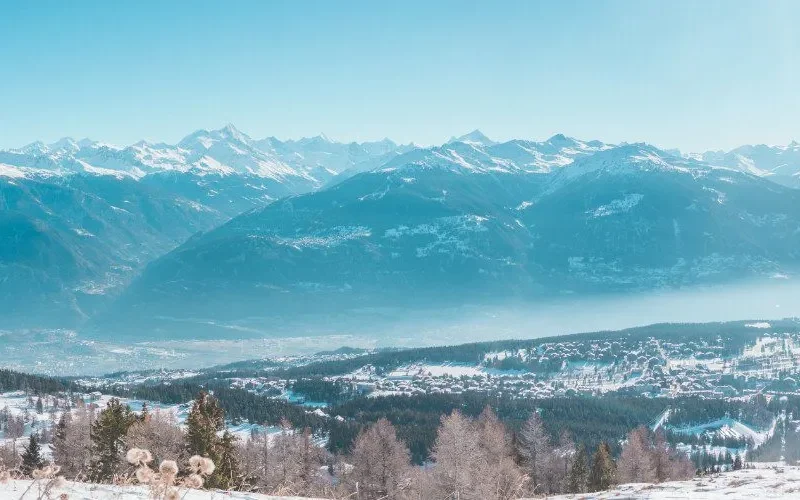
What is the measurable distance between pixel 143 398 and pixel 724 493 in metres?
180

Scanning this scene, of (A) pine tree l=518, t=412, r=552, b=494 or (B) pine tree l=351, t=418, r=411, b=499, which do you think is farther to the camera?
Answer: (A) pine tree l=518, t=412, r=552, b=494

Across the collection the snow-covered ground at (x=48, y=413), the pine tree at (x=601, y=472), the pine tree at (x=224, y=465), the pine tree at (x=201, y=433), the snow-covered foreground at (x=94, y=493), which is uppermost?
the snow-covered foreground at (x=94, y=493)

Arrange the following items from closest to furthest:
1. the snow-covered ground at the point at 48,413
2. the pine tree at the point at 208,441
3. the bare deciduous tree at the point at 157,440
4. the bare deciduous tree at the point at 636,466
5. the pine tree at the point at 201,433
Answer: the pine tree at the point at 208,441
the pine tree at the point at 201,433
the bare deciduous tree at the point at 157,440
the bare deciduous tree at the point at 636,466
the snow-covered ground at the point at 48,413

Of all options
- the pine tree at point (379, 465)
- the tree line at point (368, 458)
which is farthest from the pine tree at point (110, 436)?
the pine tree at point (379, 465)

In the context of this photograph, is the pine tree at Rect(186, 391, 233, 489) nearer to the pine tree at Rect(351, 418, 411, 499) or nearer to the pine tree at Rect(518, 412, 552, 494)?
the pine tree at Rect(351, 418, 411, 499)

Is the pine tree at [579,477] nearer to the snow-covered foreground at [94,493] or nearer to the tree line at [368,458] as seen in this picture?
the tree line at [368,458]

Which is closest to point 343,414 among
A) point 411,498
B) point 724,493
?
point 411,498

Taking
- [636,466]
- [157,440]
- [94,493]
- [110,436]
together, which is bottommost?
[636,466]

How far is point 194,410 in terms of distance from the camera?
129ft

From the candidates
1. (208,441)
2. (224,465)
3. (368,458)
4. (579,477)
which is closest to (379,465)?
(368,458)

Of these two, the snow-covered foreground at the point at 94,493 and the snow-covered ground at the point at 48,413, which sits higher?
the snow-covered foreground at the point at 94,493

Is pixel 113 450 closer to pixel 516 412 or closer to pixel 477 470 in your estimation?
pixel 477 470

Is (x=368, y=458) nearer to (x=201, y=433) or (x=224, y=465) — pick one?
(x=224, y=465)

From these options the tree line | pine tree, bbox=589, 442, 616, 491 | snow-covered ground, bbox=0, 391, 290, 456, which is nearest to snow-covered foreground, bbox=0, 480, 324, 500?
the tree line
